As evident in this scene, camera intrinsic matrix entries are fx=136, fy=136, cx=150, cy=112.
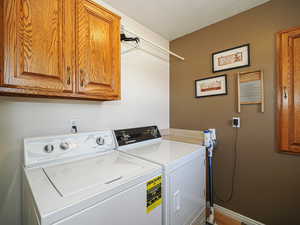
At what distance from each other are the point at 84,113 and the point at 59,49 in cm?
65

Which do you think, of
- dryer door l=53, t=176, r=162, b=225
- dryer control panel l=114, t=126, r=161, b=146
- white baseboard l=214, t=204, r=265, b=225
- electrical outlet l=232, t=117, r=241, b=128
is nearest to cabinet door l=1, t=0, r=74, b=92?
dryer control panel l=114, t=126, r=161, b=146

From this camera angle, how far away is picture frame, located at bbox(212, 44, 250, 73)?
1666 millimetres

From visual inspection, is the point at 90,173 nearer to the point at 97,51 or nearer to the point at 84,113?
the point at 84,113

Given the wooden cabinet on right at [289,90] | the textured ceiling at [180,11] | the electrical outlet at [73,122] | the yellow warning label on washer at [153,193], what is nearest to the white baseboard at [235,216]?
the wooden cabinet on right at [289,90]

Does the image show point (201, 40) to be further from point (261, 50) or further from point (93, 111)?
point (93, 111)

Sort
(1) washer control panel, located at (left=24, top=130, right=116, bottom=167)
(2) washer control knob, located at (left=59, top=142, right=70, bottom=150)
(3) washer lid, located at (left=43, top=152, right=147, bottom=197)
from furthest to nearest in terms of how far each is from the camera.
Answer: (2) washer control knob, located at (left=59, top=142, right=70, bottom=150) → (1) washer control panel, located at (left=24, top=130, right=116, bottom=167) → (3) washer lid, located at (left=43, top=152, right=147, bottom=197)

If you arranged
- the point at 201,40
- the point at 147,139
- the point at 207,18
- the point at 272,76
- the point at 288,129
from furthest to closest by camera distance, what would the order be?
the point at 201,40, the point at 207,18, the point at 147,139, the point at 272,76, the point at 288,129

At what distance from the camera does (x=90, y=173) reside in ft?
2.80

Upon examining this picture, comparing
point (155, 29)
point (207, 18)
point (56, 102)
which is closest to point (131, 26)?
point (155, 29)

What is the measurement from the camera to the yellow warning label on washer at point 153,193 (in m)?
0.88

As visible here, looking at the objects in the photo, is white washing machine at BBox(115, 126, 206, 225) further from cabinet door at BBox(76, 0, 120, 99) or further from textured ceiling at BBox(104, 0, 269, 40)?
textured ceiling at BBox(104, 0, 269, 40)

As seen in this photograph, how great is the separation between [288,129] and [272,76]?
585 mm

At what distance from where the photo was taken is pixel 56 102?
50.3 inches

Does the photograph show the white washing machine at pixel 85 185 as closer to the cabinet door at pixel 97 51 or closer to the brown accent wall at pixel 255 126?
the cabinet door at pixel 97 51
